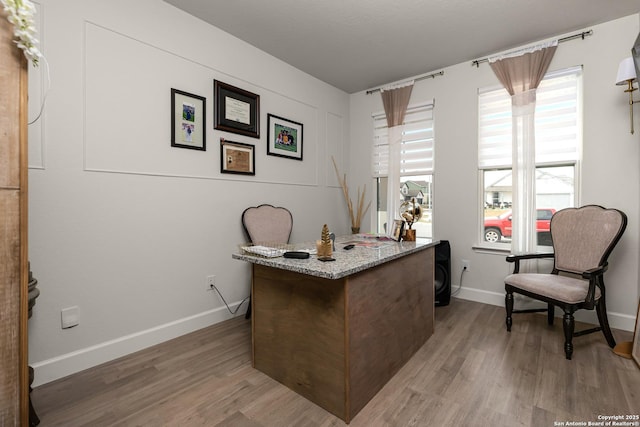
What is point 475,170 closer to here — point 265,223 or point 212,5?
point 265,223

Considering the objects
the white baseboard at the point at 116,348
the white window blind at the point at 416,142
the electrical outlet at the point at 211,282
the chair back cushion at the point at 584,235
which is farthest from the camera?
the white window blind at the point at 416,142

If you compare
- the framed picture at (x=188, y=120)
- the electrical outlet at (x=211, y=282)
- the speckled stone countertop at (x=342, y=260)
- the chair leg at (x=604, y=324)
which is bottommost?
the chair leg at (x=604, y=324)

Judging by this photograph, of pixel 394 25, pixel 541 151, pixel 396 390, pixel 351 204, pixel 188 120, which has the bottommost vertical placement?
pixel 396 390

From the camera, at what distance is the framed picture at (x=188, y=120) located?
238 cm

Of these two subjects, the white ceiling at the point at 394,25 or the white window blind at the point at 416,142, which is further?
the white window blind at the point at 416,142

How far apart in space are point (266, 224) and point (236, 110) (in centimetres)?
113

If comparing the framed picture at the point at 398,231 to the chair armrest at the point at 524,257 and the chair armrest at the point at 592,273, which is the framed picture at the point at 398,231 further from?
the chair armrest at the point at 592,273

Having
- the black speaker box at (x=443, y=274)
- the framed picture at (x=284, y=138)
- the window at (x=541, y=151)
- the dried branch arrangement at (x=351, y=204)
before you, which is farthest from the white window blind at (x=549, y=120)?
the framed picture at (x=284, y=138)

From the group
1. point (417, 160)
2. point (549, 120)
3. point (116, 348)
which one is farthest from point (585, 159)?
point (116, 348)

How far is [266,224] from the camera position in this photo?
2.89m

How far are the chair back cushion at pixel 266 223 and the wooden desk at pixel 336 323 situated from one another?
0.94 m

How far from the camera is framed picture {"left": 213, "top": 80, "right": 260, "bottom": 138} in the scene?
105 inches

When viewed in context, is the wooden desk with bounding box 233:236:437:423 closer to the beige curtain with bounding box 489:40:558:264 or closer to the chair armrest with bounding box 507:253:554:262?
the chair armrest with bounding box 507:253:554:262

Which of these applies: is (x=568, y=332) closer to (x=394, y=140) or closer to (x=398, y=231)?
(x=398, y=231)
